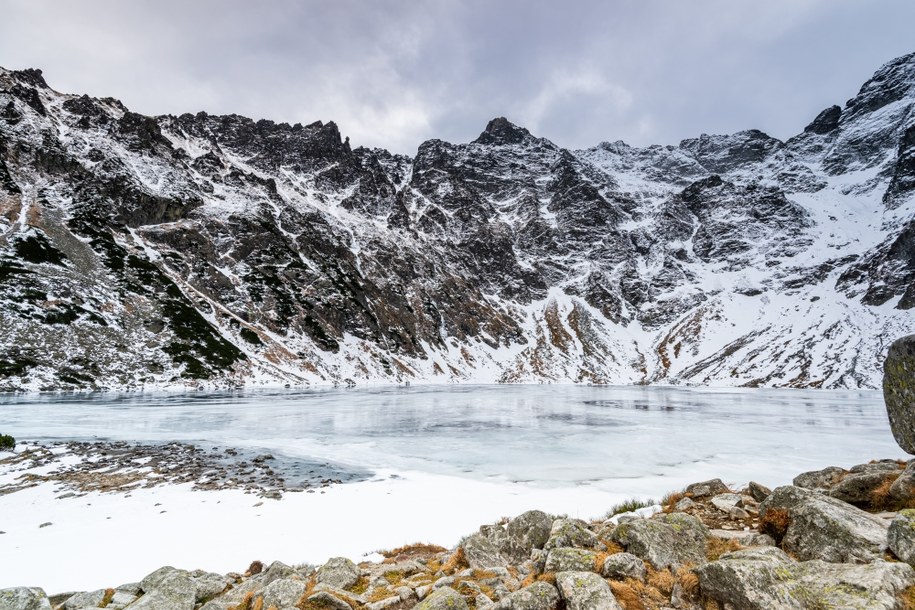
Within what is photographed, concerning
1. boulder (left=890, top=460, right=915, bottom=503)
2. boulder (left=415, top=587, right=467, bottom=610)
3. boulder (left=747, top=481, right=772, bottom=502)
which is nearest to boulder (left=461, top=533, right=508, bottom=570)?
boulder (left=415, top=587, right=467, bottom=610)

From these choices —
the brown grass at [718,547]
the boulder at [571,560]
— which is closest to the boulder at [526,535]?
the boulder at [571,560]

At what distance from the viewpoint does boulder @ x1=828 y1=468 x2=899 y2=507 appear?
9.08 meters

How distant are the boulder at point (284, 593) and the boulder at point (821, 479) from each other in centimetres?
1352

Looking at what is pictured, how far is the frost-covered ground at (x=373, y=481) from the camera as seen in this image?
12.1 m

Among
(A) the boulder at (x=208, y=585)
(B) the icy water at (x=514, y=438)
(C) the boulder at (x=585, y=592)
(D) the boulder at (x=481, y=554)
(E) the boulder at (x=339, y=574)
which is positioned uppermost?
(C) the boulder at (x=585, y=592)

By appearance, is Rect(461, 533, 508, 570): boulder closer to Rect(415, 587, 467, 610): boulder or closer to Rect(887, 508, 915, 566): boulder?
Rect(415, 587, 467, 610): boulder

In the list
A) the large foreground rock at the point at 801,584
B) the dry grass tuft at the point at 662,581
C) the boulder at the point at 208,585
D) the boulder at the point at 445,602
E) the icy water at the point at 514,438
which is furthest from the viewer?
the icy water at the point at 514,438

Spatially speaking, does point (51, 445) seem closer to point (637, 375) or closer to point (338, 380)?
point (338, 380)

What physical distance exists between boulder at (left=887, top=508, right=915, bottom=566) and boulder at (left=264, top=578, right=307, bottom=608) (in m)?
8.43

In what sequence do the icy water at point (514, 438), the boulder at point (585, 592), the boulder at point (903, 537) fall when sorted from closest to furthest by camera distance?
the boulder at point (585, 592) < the boulder at point (903, 537) < the icy water at point (514, 438)

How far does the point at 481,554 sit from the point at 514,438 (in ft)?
76.5

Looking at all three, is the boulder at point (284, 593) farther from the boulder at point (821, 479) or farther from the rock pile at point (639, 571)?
the boulder at point (821, 479)

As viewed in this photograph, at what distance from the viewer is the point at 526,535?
967 cm

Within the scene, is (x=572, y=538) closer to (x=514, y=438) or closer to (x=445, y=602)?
(x=445, y=602)
